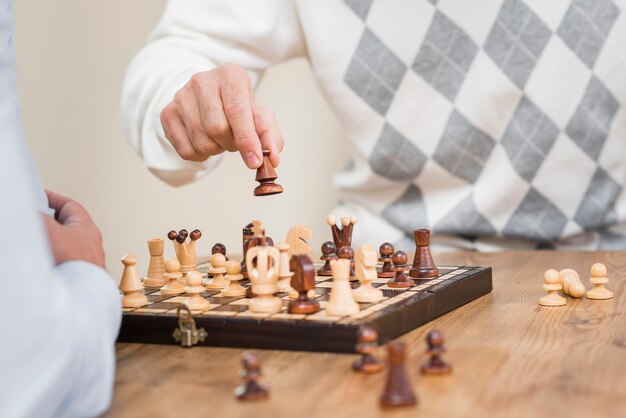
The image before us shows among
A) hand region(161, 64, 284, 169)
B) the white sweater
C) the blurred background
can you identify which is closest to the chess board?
hand region(161, 64, 284, 169)

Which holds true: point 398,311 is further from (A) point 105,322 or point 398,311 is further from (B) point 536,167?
(B) point 536,167

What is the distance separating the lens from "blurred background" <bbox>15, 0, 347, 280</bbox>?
294 cm

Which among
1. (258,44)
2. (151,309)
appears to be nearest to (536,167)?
(258,44)

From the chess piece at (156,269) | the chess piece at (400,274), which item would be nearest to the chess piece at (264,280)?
the chess piece at (400,274)

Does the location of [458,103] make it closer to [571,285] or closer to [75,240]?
[571,285]

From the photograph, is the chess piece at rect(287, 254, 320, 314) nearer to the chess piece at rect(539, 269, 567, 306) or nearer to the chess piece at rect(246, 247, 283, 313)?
the chess piece at rect(246, 247, 283, 313)

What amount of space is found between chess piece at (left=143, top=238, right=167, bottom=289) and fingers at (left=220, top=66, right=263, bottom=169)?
209 millimetres

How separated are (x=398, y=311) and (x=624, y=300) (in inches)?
17.1

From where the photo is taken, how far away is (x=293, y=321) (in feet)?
3.28

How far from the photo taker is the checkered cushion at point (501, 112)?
2.05 metres

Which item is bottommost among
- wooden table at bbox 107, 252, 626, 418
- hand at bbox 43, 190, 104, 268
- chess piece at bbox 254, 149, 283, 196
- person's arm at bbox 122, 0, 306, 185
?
wooden table at bbox 107, 252, 626, 418

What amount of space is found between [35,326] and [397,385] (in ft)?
1.11

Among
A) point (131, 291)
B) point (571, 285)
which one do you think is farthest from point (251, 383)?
point (571, 285)

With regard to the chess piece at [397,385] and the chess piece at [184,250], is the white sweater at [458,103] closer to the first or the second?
the chess piece at [184,250]
